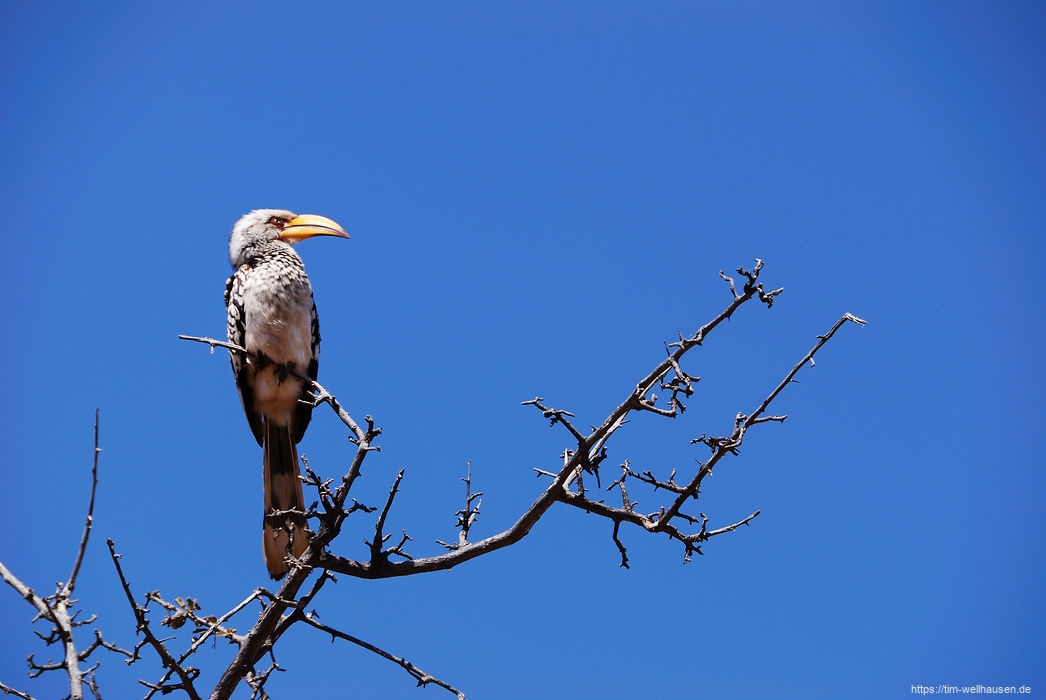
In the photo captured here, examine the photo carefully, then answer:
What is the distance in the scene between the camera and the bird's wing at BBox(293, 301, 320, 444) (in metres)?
4.04

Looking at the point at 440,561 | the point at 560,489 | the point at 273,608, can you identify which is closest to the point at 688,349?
the point at 560,489

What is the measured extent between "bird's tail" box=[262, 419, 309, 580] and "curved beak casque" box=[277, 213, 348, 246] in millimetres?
1168

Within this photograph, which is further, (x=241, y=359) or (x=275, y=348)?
(x=241, y=359)

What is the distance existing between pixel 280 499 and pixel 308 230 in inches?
67.2

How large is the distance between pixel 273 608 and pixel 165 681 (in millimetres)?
338

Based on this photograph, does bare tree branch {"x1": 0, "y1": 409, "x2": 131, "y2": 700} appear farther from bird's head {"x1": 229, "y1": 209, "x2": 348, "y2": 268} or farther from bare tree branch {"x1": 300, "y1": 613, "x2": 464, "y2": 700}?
bird's head {"x1": 229, "y1": 209, "x2": 348, "y2": 268}

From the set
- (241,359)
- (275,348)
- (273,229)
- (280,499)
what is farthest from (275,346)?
(273,229)

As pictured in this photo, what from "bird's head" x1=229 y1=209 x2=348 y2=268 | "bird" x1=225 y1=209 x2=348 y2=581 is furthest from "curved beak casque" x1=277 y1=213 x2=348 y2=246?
"bird" x1=225 y1=209 x2=348 y2=581

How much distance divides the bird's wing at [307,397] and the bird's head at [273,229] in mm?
592

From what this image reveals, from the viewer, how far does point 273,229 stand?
15.3ft

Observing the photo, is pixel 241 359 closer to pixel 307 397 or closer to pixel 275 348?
pixel 275 348

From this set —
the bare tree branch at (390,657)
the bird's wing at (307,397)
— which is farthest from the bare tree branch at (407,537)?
the bird's wing at (307,397)

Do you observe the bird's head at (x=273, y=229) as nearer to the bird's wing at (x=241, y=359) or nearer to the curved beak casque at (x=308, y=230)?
the curved beak casque at (x=308, y=230)

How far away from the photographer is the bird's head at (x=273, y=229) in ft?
14.9
